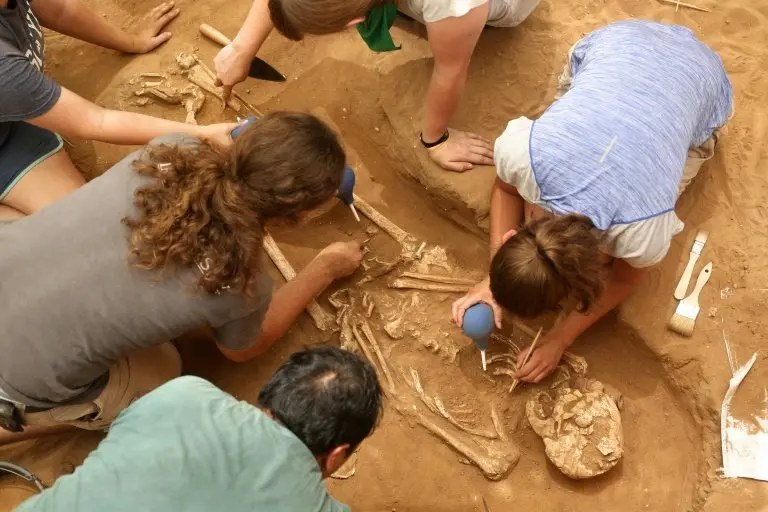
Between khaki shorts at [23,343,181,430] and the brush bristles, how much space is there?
86.9 inches

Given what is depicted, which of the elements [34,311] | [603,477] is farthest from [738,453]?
[34,311]

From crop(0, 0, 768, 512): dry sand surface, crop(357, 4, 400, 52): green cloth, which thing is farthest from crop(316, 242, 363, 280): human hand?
crop(357, 4, 400, 52): green cloth

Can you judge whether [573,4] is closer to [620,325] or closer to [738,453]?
[620,325]

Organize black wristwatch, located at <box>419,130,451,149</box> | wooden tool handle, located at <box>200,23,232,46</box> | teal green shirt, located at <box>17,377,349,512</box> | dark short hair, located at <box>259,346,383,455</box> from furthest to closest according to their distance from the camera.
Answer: wooden tool handle, located at <box>200,23,232,46</box> → black wristwatch, located at <box>419,130,451,149</box> → dark short hair, located at <box>259,346,383,455</box> → teal green shirt, located at <box>17,377,349,512</box>

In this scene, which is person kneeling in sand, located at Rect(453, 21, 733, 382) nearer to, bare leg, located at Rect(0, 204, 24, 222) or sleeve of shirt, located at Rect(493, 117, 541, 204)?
sleeve of shirt, located at Rect(493, 117, 541, 204)

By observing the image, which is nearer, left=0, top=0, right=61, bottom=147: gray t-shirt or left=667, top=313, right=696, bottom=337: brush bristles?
left=0, top=0, right=61, bottom=147: gray t-shirt

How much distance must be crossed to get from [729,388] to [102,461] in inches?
94.3

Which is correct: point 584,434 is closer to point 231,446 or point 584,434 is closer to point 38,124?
point 231,446

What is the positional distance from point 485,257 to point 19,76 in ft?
7.11

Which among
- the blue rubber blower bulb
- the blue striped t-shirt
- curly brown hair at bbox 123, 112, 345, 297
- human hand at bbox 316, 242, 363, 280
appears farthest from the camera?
human hand at bbox 316, 242, 363, 280

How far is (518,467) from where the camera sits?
109 inches

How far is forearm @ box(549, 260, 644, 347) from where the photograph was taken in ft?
8.52

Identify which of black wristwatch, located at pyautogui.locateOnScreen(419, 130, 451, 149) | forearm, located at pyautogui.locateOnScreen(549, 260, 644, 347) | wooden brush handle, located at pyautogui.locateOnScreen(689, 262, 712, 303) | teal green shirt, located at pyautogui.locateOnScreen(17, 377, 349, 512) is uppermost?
teal green shirt, located at pyautogui.locateOnScreen(17, 377, 349, 512)

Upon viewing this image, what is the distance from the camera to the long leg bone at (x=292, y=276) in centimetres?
299
